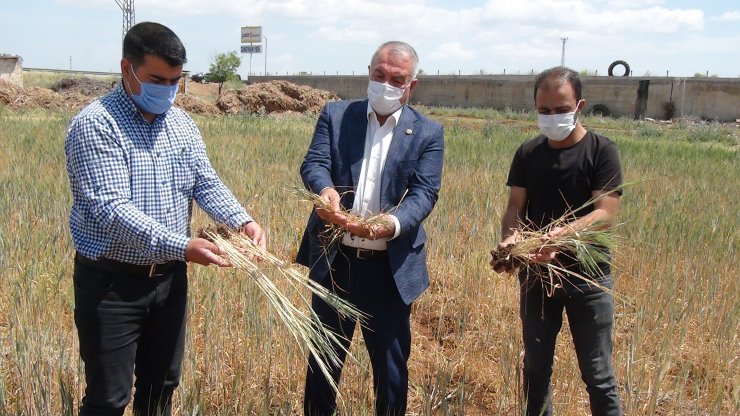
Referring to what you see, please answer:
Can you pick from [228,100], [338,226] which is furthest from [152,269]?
[228,100]

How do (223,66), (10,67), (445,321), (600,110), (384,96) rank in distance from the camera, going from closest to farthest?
(384,96)
(445,321)
(10,67)
(600,110)
(223,66)

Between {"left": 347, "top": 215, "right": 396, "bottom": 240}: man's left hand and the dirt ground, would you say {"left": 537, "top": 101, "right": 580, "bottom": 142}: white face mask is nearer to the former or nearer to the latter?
{"left": 347, "top": 215, "right": 396, "bottom": 240}: man's left hand

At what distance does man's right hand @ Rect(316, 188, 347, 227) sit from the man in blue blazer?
0.15ft

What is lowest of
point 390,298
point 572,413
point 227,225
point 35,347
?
point 572,413

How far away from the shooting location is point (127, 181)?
80.1 inches

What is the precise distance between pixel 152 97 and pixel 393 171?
2.95 feet

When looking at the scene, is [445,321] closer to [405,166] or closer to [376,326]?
[376,326]

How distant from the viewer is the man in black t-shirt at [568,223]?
2459 millimetres

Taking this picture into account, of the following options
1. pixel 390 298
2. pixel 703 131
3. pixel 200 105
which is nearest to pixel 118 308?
pixel 390 298

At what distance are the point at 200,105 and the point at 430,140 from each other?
57.3 ft

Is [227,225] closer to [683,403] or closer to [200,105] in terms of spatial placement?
[683,403]

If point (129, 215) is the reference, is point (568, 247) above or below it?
below

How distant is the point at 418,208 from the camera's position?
2.36m

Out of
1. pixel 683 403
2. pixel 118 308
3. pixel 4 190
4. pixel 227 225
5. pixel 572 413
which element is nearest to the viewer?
pixel 118 308
